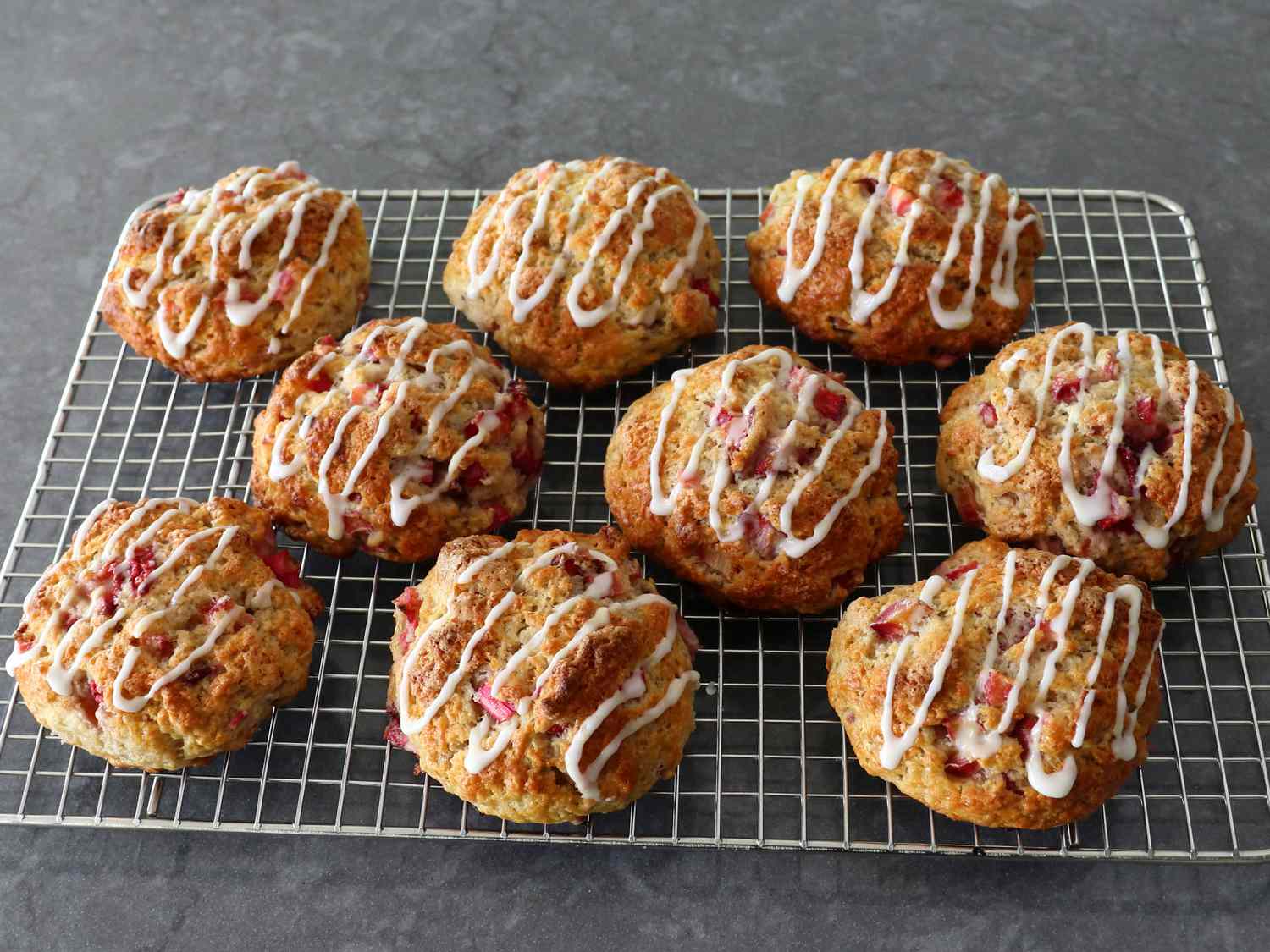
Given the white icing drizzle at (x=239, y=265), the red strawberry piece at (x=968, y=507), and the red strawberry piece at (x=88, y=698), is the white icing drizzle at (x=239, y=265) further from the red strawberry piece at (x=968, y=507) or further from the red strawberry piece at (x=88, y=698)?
the red strawberry piece at (x=968, y=507)

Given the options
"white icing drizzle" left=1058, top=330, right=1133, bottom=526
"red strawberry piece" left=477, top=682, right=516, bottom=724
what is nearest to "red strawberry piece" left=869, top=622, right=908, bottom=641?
"white icing drizzle" left=1058, top=330, right=1133, bottom=526

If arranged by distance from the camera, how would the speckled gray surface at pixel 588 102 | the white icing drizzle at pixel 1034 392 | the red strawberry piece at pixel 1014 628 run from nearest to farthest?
the red strawberry piece at pixel 1014 628 < the white icing drizzle at pixel 1034 392 < the speckled gray surface at pixel 588 102

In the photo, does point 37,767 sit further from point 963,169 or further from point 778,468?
point 963,169

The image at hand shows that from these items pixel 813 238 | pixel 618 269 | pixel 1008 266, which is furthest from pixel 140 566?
pixel 1008 266

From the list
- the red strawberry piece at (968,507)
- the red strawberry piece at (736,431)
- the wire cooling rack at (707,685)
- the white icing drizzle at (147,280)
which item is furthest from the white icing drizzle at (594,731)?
the white icing drizzle at (147,280)

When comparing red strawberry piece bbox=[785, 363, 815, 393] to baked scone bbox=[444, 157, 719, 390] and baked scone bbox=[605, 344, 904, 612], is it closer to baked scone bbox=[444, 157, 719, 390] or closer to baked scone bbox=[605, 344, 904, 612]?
baked scone bbox=[605, 344, 904, 612]
